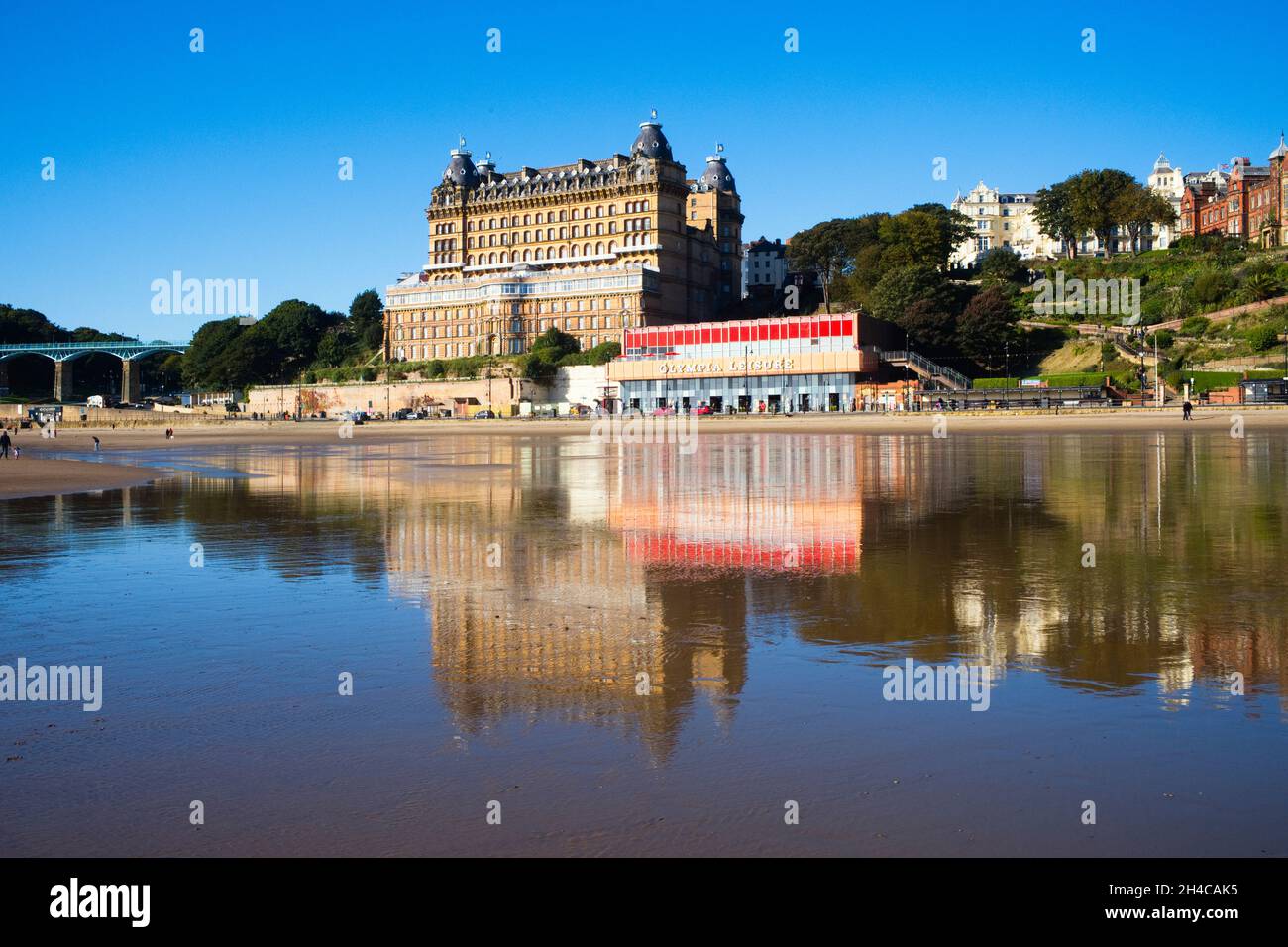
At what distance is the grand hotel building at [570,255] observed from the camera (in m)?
138

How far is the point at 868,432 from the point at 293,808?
62.4 meters

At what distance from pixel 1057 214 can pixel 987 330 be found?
47760 mm

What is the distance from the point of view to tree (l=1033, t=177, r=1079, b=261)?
137375 millimetres

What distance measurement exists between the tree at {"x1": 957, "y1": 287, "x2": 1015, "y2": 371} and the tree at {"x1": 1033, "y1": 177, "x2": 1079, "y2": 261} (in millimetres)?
39578

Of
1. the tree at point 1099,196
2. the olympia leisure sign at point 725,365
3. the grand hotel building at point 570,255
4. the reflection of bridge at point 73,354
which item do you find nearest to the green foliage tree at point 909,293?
the olympia leisure sign at point 725,365

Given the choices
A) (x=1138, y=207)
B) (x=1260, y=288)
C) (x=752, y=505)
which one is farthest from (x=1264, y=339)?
(x=752, y=505)

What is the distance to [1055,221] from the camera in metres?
141

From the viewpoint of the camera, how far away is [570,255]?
497 ft

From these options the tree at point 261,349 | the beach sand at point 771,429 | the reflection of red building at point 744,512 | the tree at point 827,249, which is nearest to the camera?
the reflection of red building at point 744,512

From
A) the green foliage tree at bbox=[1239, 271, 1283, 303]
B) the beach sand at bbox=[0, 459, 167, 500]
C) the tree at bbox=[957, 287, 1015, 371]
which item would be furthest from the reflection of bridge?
the green foliage tree at bbox=[1239, 271, 1283, 303]

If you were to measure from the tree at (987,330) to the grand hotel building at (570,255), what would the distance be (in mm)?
43812

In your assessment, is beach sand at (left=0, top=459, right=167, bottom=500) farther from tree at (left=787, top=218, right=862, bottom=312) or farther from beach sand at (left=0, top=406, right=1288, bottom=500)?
tree at (left=787, top=218, right=862, bottom=312)

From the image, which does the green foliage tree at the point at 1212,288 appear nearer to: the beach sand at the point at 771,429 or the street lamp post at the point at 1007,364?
the street lamp post at the point at 1007,364
